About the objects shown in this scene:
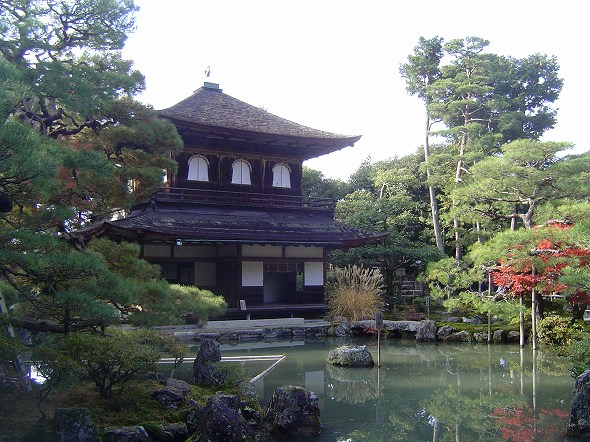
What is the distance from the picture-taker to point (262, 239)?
16.7 meters

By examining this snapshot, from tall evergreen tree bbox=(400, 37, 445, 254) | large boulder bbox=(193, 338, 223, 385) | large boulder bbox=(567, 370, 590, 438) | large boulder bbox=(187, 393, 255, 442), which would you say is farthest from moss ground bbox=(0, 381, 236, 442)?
tall evergreen tree bbox=(400, 37, 445, 254)

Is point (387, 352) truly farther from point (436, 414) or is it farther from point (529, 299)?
point (436, 414)

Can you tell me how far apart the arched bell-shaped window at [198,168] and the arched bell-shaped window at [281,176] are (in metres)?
2.30

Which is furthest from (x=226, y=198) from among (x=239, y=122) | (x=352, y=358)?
(x=352, y=358)

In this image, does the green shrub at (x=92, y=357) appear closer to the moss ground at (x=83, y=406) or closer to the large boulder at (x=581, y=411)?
the moss ground at (x=83, y=406)

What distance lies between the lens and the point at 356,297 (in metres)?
17.9

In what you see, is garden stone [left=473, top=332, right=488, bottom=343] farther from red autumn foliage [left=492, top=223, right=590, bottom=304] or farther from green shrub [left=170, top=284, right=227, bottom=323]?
green shrub [left=170, top=284, right=227, bottom=323]

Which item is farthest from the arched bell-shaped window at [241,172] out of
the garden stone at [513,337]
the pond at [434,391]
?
the garden stone at [513,337]

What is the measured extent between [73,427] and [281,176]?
1418cm

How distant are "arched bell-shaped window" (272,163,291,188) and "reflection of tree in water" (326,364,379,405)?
8454mm

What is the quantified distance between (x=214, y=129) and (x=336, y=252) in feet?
25.1

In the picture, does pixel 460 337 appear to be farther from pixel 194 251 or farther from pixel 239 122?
pixel 239 122

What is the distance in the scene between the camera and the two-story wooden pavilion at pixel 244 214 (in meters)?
16.8

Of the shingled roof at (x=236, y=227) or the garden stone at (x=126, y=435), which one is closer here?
the garden stone at (x=126, y=435)
